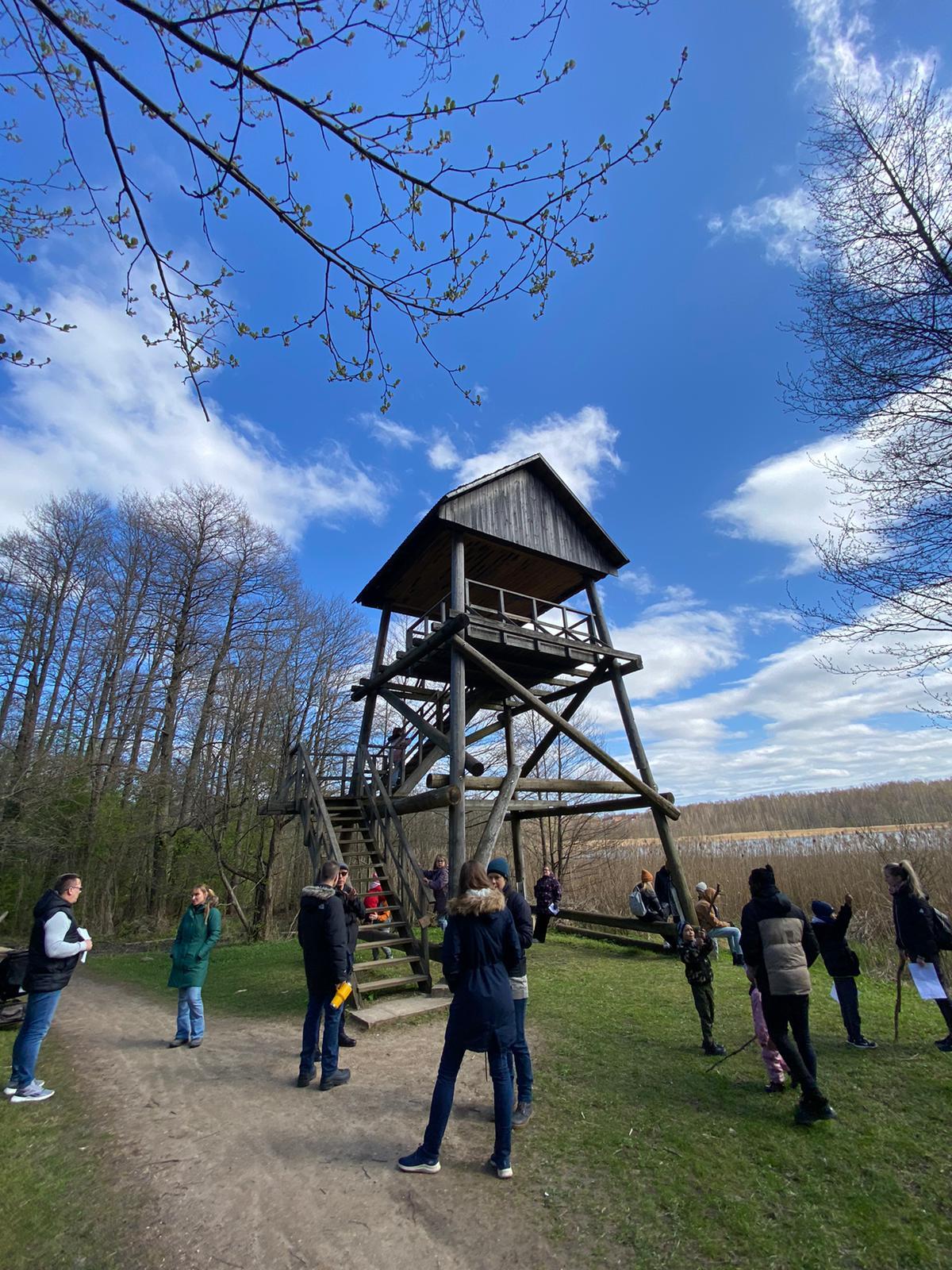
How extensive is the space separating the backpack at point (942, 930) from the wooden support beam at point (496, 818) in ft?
15.4

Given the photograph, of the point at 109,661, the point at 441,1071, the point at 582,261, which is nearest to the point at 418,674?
the point at 441,1071

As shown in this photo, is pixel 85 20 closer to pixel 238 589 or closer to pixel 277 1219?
pixel 277 1219

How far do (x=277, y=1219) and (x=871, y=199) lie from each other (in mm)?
10979

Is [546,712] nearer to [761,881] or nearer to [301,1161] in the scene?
[761,881]

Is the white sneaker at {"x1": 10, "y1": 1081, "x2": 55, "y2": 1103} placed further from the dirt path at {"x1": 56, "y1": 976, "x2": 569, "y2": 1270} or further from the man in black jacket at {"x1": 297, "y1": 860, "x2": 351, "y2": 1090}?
the man in black jacket at {"x1": 297, "y1": 860, "x2": 351, "y2": 1090}

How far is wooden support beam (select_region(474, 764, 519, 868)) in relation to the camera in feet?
26.1

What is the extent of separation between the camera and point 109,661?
20078mm

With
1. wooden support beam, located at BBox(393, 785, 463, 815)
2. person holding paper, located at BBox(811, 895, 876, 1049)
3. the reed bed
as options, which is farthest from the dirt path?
the reed bed

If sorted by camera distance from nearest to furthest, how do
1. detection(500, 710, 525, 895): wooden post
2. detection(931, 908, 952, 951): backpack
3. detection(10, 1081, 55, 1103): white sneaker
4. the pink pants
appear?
the pink pants
detection(10, 1081, 55, 1103): white sneaker
detection(931, 908, 952, 951): backpack
detection(500, 710, 525, 895): wooden post

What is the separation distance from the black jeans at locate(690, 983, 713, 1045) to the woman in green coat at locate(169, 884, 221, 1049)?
4.89 meters

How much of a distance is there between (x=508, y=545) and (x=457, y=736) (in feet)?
12.8

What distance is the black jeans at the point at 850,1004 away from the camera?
561cm

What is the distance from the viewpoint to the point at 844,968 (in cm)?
561

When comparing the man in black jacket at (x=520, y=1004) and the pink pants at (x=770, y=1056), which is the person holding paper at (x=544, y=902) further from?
the man in black jacket at (x=520, y=1004)
